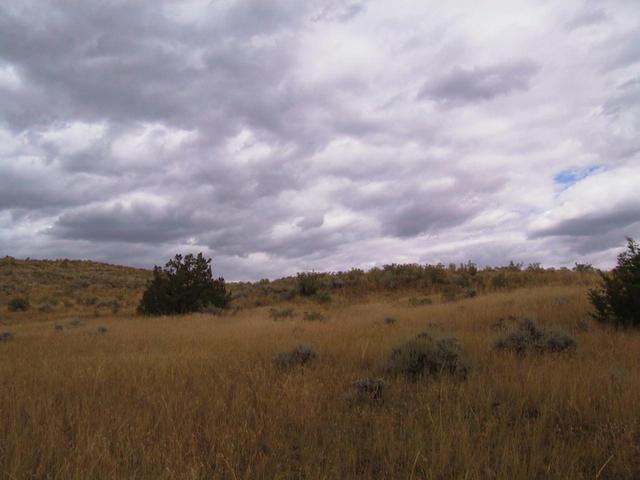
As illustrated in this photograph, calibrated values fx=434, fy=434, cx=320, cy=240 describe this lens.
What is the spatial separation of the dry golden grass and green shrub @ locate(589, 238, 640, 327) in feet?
7.15

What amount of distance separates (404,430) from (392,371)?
6.99 ft

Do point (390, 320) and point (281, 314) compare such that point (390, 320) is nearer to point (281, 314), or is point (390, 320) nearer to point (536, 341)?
point (536, 341)

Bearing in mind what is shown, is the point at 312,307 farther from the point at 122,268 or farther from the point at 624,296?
the point at 122,268

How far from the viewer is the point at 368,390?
489cm

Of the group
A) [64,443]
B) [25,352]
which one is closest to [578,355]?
[64,443]

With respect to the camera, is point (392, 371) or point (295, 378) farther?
point (392, 371)

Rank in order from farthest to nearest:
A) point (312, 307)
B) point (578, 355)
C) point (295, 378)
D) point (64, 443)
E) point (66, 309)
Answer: point (66, 309)
point (312, 307)
point (578, 355)
point (295, 378)
point (64, 443)

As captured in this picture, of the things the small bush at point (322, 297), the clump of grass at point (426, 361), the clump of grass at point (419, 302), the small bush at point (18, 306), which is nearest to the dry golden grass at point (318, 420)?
the clump of grass at point (426, 361)

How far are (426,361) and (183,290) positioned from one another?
16.1 meters

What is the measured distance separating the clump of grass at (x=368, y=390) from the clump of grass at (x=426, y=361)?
81cm

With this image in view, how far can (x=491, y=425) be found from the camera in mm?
3734

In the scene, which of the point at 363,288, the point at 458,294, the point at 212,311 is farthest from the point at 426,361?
the point at 363,288

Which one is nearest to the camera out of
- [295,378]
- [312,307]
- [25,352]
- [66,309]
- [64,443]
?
[64,443]

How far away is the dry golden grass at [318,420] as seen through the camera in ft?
10.5
